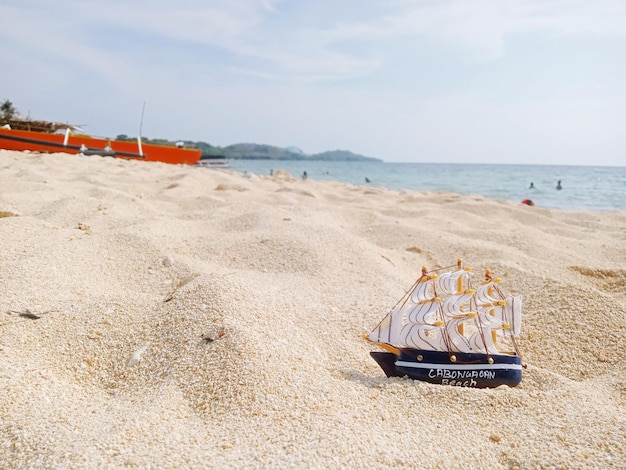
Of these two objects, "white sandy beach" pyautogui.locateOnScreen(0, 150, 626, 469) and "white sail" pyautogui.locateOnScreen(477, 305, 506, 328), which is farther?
"white sail" pyautogui.locateOnScreen(477, 305, 506, 328)

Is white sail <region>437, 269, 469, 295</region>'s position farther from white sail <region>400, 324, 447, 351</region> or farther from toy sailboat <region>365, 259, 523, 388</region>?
white sail <region>400, 324, 447, 351</region>

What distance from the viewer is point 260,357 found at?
1767 millimetres

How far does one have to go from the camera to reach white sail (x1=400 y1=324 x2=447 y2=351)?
1738 millimetres

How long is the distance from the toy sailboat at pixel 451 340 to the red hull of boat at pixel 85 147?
12.1 m

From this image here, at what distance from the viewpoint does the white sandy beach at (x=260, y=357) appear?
4.52 feet

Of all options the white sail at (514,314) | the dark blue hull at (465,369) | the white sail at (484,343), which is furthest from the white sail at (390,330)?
the white sail at (514,314)

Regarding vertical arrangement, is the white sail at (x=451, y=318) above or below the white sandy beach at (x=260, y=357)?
above

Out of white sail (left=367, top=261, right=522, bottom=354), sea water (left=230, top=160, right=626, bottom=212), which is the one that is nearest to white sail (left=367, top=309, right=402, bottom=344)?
white sail (left=367, top=261, right=522, bottom=354)

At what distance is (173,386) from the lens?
5.46 feet

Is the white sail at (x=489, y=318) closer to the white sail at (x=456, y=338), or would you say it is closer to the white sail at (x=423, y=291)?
the white sail at (x=456, y=338)

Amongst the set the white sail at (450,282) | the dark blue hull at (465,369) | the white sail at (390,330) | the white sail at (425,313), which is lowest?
the dark blue hull at (465,369)

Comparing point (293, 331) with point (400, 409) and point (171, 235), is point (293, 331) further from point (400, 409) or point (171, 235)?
point (171, 235)

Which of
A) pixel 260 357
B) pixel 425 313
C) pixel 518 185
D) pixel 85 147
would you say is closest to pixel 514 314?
pixel 425 313

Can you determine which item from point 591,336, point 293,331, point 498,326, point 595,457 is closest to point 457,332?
point 498,326
